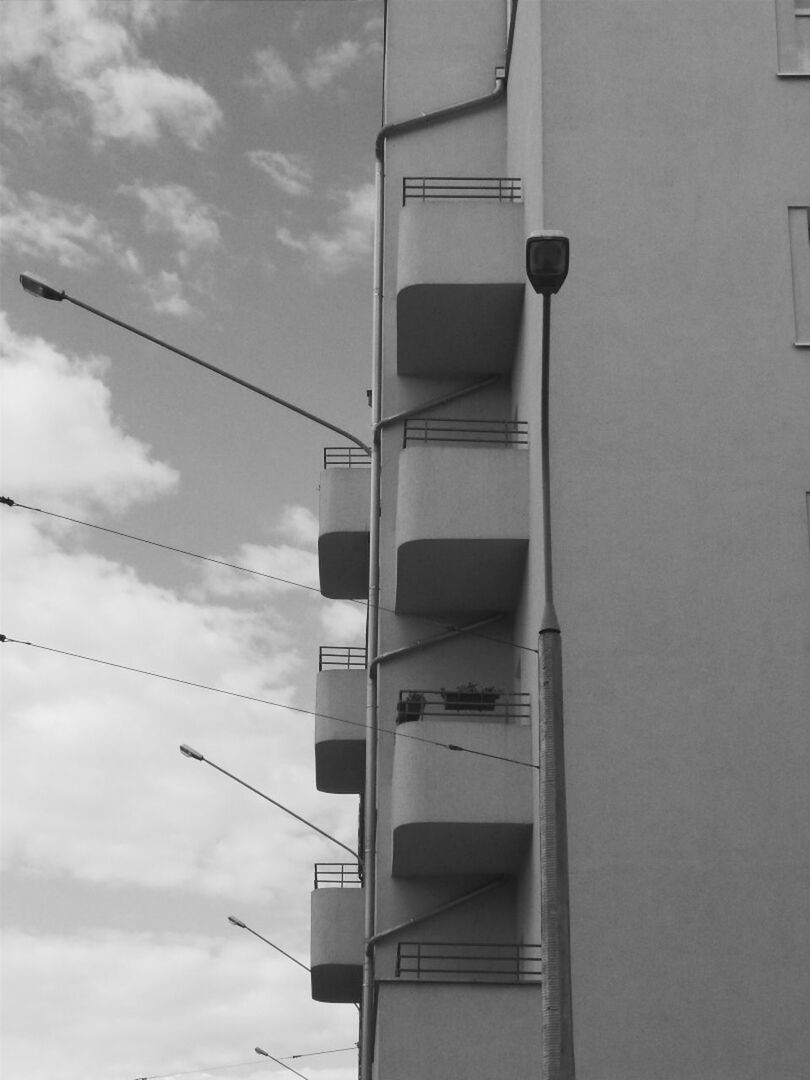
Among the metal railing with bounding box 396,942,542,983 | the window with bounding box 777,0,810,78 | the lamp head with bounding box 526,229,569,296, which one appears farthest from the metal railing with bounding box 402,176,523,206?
the lamp head with bounding box 526,229,569,296

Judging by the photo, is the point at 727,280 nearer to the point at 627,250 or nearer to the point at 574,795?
the point at 627,250

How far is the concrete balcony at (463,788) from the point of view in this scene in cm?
2002

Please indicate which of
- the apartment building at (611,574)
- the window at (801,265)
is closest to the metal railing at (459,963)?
the apartment building at (611,574)

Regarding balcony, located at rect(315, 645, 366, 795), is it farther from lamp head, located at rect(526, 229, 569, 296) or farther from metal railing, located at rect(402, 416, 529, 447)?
lamp head, located at rect(526, 229, 569, 296)

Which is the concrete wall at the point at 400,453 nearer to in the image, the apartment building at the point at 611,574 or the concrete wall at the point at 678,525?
the apartment building at the point at 611,574

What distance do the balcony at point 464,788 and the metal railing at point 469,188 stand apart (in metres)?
7.68

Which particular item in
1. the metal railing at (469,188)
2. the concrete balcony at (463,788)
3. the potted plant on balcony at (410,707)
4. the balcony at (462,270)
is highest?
the metal railing at (469,188)

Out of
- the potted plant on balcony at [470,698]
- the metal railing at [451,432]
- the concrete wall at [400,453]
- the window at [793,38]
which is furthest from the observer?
the metal railing at [451,432]

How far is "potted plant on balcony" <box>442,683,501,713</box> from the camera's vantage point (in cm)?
2147

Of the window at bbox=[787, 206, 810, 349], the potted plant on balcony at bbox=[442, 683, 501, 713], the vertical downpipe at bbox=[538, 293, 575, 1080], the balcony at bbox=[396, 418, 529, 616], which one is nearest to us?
the vertical downpipe at bbox=[538, 293, 575, 1080]

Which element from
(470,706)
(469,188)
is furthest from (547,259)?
(469,188)

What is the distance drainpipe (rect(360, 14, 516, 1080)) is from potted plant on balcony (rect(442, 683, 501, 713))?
1.94 m

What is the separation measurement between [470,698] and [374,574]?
9.95ft

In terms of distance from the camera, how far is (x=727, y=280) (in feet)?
65.7
